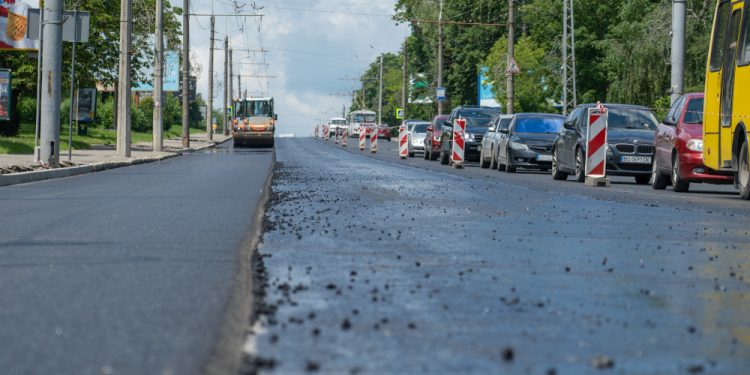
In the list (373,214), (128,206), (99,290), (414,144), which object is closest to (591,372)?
(99,290)

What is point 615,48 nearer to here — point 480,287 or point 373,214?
point 373,214

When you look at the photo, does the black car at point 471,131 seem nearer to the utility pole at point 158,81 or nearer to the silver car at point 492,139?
the silver car at point 492,139

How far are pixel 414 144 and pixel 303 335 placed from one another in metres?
47.3

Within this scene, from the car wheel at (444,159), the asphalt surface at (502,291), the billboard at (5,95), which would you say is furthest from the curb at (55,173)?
the car wheel at (444,159)

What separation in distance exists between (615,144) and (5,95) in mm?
19101

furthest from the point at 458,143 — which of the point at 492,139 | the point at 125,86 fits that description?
the point at 125,86

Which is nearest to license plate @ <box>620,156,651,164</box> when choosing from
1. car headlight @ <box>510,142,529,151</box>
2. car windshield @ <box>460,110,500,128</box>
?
car headlight @ <box>510,142,529,151</box>

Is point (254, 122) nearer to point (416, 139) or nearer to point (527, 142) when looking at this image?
point (416, 139)

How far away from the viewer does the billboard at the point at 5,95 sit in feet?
118

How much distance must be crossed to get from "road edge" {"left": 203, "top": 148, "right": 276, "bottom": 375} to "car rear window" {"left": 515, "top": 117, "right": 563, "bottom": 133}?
22142mm

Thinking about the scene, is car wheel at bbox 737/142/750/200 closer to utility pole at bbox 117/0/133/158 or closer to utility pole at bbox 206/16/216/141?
utility pole at bbox 117/0/133/158

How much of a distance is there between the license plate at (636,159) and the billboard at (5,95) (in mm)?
19072

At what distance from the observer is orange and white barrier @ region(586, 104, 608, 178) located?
24188 millimetres

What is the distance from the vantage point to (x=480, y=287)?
8188 millimetres
